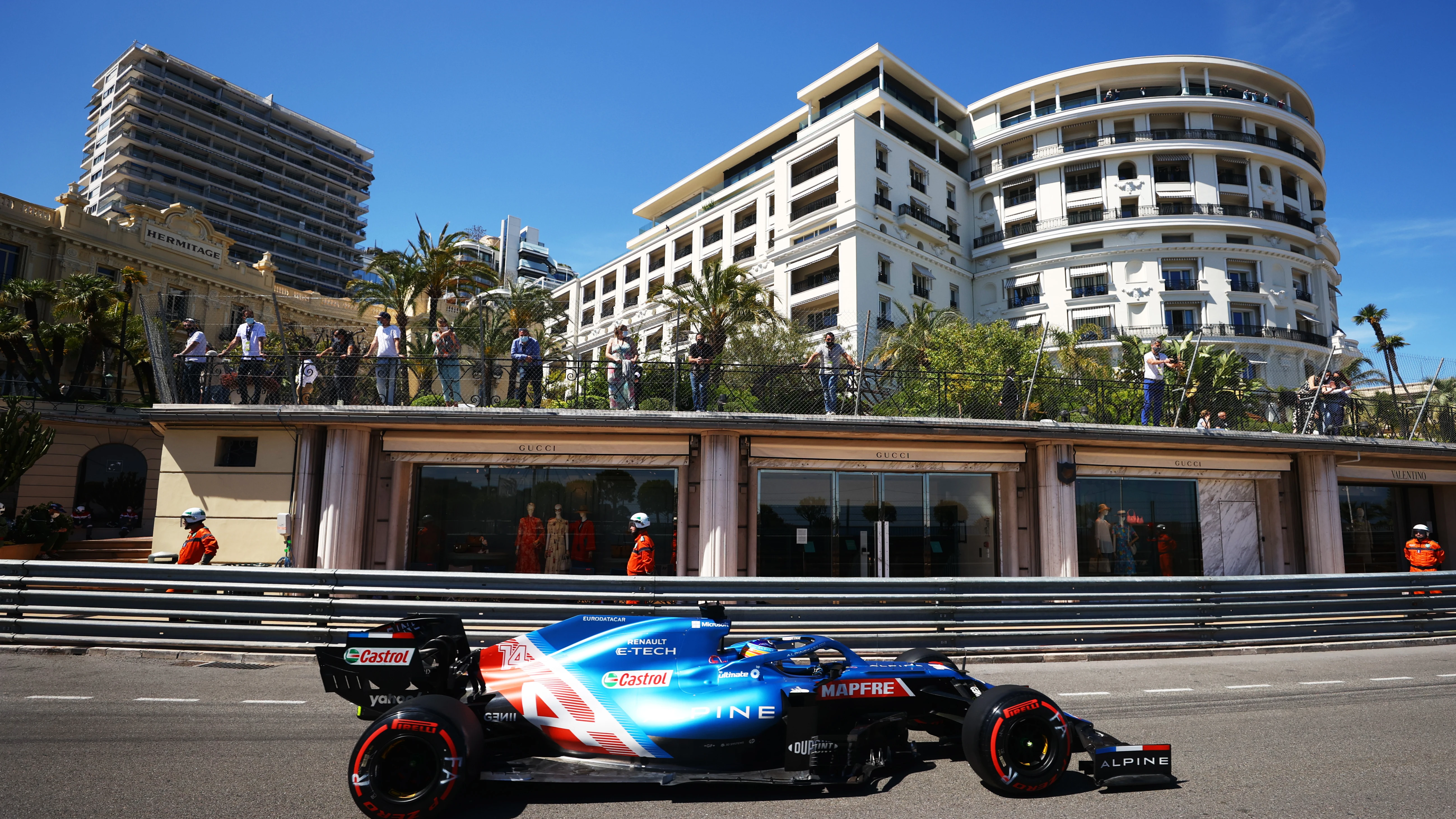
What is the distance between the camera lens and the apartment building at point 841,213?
4903 cm

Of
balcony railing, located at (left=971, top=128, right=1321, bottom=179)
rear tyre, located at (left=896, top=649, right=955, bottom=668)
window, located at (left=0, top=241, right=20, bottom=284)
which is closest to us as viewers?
rear tyre, located at (left=896, top=649, right=955, bottom=668)

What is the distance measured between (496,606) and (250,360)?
7.92m

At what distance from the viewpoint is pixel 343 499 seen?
43.8ft

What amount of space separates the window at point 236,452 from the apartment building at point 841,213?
29.0 metres

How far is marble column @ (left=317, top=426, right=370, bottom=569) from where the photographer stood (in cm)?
1322

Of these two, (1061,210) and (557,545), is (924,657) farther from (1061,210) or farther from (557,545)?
(1061,210)

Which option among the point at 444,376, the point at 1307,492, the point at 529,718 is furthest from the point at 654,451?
the point at 1307,492

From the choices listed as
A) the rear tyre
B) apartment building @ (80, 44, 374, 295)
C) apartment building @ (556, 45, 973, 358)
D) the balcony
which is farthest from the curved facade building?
apartment building @ (80, 44, 374, 295)

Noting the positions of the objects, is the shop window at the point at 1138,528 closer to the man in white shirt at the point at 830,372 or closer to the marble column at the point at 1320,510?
the marble column at the point at 1320,510

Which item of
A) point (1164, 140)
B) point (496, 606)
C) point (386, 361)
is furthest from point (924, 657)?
point (1164, 140)

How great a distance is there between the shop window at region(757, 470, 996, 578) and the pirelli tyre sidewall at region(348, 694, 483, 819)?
10.3 meters

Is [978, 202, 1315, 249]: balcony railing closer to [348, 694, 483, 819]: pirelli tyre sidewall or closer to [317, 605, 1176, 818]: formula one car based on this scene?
[317, 605, 1176, 818]: formula one car

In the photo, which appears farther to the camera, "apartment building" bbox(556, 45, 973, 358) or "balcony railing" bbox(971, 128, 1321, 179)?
"balcony railing" bbox(971, 128, 1321, 179)

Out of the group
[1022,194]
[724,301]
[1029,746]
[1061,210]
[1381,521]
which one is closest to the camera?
[1029,746]
